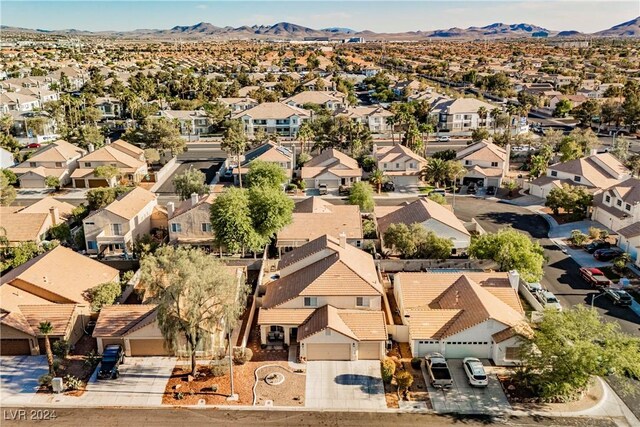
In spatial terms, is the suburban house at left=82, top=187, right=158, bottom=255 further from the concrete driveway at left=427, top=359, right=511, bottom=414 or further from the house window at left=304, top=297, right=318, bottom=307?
the concrete driveway at left=427, top=359, right=511, bottom=414

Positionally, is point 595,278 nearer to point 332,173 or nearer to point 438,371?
point 438,371

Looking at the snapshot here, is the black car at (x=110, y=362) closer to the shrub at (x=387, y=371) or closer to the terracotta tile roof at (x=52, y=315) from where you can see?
the terracotta tile roof at (x=52, y=315)

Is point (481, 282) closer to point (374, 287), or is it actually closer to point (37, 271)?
point (374, 287)

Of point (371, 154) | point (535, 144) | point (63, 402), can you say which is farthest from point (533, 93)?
point (63, 402)

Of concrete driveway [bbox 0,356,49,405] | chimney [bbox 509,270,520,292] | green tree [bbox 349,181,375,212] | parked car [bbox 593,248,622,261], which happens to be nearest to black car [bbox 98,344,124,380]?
concrete driveway [bbox 0,356,49,405]

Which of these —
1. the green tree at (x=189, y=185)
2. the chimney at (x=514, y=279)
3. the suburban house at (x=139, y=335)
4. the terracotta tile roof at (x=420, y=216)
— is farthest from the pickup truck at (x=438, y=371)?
the green tree at (x=189, y=185)

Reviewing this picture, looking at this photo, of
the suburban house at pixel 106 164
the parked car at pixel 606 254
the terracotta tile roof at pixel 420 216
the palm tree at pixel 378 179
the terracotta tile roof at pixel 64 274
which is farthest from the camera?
the suburban house at pixel 106 164
